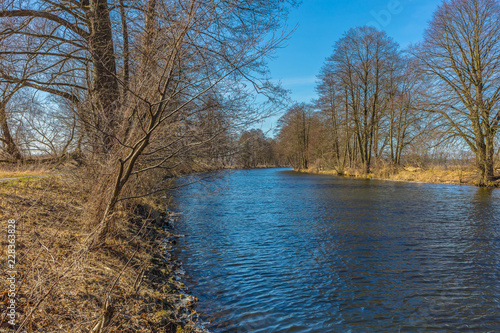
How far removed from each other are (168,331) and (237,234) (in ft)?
18.1

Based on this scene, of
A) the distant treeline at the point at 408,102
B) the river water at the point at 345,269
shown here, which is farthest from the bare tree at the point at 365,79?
the river water at the point at 345,269

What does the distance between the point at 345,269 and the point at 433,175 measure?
20269mm

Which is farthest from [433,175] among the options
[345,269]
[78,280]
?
[78,280]

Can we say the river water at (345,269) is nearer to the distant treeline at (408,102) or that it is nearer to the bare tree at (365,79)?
the distant treeline at (408,102)

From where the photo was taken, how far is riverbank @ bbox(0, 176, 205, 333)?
3.04 meters

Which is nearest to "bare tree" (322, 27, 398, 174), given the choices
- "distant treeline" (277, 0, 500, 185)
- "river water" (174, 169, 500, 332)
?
"distant treeline" (277, 0, 500, 185)

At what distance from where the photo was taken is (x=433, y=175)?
74.8ft

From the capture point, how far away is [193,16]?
12.9 feet

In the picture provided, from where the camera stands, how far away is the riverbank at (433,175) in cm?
2020

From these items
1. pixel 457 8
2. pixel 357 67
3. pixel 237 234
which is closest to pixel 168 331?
pixel 237 234

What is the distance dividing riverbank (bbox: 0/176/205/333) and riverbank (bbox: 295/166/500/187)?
20.9m

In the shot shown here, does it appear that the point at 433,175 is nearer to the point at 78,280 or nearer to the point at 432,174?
the point at 432,174

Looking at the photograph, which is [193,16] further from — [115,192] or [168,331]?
[168,331]

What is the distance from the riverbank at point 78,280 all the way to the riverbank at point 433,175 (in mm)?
20895
